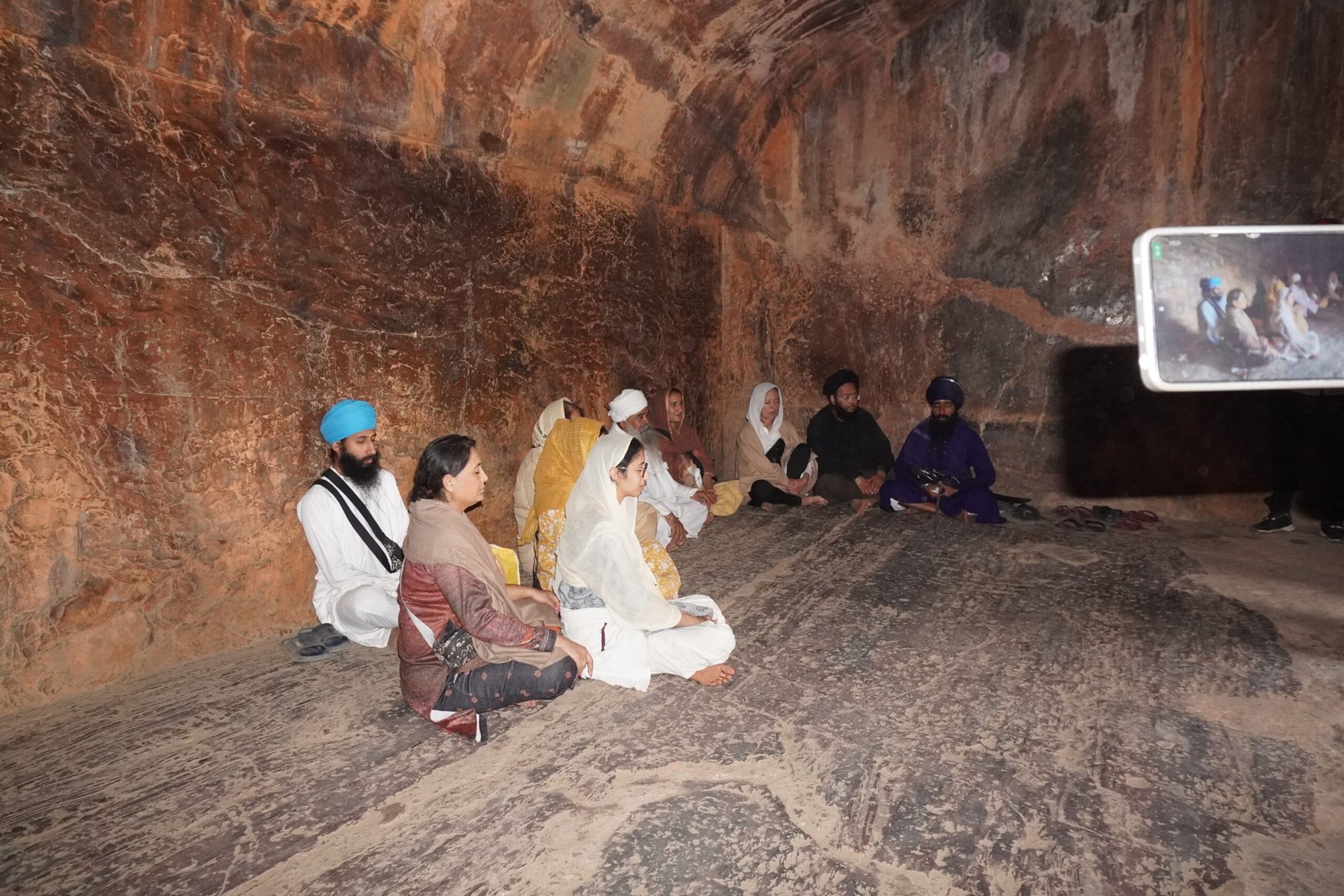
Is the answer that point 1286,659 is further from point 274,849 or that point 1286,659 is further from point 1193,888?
point 274,849

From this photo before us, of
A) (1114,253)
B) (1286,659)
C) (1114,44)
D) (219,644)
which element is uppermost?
(1114,44)

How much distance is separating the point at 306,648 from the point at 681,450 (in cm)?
309

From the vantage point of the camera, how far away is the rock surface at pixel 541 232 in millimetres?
2996

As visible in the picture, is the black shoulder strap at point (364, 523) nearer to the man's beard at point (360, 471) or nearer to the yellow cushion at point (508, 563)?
the man's beard at point (360, 471)

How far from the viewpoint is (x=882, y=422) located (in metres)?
6.75

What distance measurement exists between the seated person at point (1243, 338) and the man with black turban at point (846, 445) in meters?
4.55

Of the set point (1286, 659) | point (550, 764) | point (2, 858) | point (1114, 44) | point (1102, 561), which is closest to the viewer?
point (2, 858)

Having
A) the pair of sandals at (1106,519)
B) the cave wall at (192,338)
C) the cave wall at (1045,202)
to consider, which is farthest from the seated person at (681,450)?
the pair of sandals at (1106,519)

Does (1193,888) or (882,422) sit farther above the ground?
(882,422)

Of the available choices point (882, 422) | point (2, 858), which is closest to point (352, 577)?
point (2, 858)

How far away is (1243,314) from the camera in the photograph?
156 cm

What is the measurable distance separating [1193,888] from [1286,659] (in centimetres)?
182

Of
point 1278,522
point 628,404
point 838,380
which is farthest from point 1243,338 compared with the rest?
point 838,380

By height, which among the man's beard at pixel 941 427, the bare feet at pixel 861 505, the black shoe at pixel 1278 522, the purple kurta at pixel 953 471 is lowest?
the black shoe at pixel 1278 522
